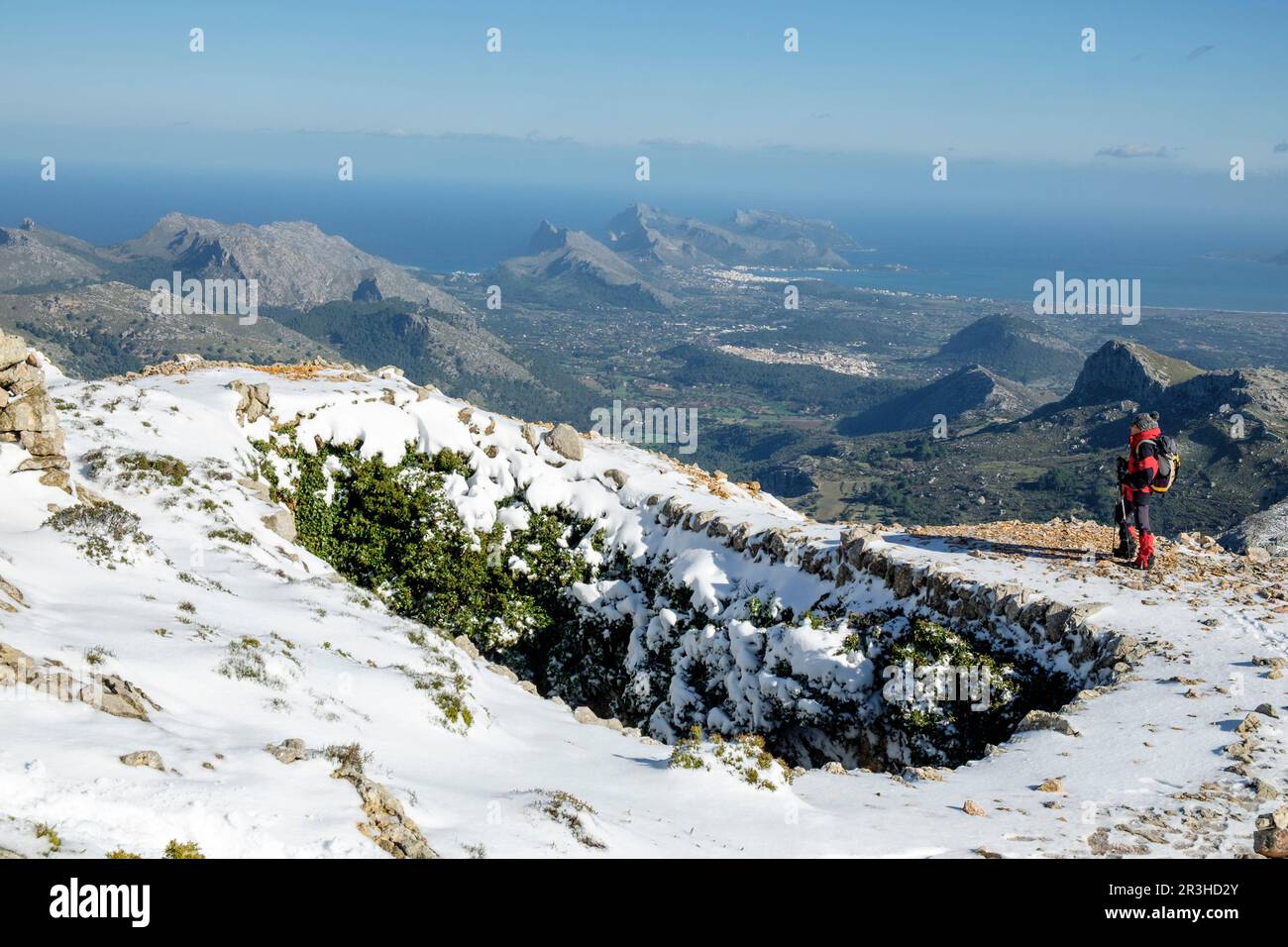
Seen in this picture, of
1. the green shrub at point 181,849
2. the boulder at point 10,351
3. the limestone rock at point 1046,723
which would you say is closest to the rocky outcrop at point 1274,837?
the limestone rock at point 1046,723

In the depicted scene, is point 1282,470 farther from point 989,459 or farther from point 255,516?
point 255,516


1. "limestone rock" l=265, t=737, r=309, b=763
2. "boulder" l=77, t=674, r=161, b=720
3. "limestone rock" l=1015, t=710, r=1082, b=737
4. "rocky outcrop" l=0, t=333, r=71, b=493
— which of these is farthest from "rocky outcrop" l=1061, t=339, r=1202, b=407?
"boulder" l=77, t=674, r=161, b=720

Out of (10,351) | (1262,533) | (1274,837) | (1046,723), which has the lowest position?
(1262,533)

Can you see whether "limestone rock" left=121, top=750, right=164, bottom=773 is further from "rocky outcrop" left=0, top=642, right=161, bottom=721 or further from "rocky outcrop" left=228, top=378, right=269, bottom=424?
"rocky outcrop" left=228, top=378, right=269, bottom=424

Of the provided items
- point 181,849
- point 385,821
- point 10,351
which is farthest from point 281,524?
point 181,849

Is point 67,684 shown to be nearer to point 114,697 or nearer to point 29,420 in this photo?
point 114,697

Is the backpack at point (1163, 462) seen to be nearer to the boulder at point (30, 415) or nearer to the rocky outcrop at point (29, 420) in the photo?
the rocky outcrop at point (29, 420)
